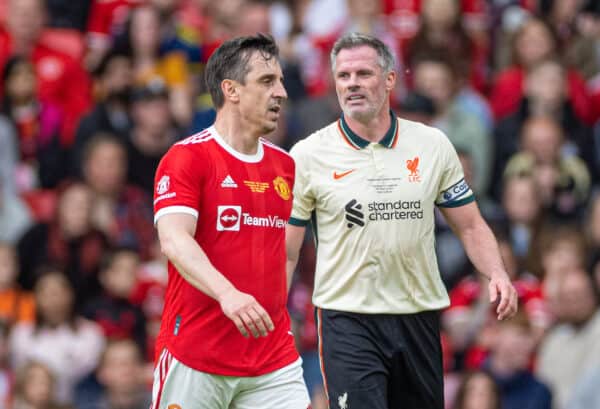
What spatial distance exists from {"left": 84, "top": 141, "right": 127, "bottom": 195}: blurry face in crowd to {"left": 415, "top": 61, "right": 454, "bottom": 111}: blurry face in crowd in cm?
311

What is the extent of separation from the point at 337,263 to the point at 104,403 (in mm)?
4526

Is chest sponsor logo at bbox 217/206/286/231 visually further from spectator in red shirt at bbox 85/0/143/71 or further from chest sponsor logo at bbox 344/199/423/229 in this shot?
spectator in red shirt at bbox 85/0/143/71

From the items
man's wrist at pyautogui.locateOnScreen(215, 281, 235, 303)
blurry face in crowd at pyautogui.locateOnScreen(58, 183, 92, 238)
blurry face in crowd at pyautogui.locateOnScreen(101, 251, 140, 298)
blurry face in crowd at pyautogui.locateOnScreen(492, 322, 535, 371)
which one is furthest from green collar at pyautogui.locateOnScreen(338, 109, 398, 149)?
blurry face in crowd at pyautogui.locateOnScreen(58, 183, 92, 238)

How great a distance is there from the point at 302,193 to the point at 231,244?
3.20 ft

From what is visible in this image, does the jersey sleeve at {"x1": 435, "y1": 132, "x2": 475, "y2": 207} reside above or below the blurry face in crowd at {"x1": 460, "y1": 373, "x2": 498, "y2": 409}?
above

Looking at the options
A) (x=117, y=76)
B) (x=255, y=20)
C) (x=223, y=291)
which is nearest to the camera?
(x=223, y=291)

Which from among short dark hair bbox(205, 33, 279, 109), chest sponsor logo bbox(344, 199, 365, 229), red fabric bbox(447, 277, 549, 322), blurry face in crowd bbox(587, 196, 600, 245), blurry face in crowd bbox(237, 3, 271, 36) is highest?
blurry face in crowd bbox(237, 3, 271, 36)

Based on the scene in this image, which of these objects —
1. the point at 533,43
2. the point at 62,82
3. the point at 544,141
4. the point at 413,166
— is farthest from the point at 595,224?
the point at 62,82

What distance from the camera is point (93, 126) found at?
13773mm

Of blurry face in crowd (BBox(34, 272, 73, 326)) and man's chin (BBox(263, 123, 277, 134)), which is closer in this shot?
man's chin (BBox(263, 123, 277, 134))

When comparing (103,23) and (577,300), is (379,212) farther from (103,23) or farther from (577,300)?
(103,23)

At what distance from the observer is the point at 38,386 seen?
38.4 feet

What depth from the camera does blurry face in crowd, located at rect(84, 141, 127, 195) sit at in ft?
43.8

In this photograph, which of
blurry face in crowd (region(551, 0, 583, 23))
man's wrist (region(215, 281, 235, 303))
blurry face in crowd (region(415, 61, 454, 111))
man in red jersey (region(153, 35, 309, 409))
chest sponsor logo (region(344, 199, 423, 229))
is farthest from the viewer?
blurry face in crowd (region(551, 0, 583, 23))
